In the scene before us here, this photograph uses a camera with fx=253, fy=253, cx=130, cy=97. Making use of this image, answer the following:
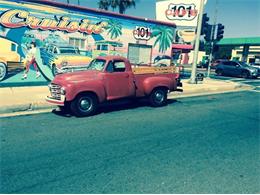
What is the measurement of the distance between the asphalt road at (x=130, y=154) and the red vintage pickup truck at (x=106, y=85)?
561 millimetres

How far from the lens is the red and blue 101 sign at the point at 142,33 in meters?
16.5

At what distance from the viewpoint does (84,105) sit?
324 inches

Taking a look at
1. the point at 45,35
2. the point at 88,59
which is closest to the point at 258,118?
the point at 88,59

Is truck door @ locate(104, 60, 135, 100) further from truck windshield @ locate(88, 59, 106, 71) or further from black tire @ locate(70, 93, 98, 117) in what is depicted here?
black tire @ locate(70, 93, 98, 117)

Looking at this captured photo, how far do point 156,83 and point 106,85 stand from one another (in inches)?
87.2

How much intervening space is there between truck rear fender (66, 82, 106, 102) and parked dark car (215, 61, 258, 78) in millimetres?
20401

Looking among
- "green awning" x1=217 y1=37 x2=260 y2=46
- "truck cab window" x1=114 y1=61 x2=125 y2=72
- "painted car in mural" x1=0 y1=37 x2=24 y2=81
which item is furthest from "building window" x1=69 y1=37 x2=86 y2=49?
"green awning" x1=217 y1=37 x2=260 y2=46

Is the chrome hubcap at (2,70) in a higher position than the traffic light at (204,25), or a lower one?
lower

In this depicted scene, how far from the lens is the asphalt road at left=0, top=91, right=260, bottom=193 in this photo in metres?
4.04

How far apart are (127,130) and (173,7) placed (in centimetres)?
2154

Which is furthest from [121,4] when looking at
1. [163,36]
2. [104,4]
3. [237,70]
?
[163,36]

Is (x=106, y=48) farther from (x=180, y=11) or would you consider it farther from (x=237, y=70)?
(x=237, y=70)

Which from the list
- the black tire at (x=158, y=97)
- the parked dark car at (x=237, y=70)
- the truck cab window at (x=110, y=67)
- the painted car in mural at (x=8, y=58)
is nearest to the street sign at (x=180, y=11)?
the parked dark car at (x=237, y=70)

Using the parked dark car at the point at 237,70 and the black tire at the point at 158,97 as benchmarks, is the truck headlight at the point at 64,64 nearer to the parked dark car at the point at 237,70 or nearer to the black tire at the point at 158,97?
the black tire at the point at 158,97
